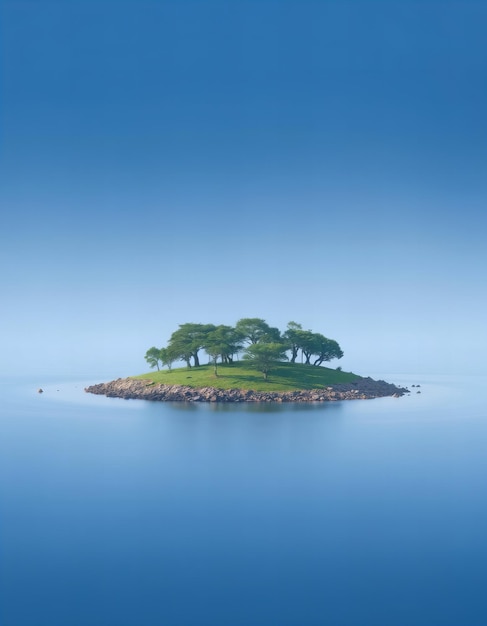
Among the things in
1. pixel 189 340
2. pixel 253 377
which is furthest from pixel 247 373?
pixel 189 340

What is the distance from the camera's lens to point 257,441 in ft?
155

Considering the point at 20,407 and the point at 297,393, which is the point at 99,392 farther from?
the point at 297,393

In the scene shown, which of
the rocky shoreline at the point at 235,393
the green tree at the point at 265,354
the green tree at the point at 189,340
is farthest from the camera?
the green tree at the point at 189,340

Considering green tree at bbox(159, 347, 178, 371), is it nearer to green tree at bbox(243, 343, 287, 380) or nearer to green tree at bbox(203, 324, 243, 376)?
green tree at bbox(203, 324, 243, 376)

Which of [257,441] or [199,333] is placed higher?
[199,333]

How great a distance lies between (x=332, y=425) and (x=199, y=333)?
5010cm

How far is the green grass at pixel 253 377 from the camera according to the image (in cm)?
8456

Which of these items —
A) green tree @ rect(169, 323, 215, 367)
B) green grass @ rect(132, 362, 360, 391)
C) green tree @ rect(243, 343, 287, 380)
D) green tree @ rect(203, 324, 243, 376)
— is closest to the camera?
green grass @ rect(132, 362, 360, 391)

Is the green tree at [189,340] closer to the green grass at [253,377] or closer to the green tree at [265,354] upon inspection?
the green grass at [253,377]

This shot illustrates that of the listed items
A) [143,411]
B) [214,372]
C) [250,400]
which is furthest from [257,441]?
[214,372]

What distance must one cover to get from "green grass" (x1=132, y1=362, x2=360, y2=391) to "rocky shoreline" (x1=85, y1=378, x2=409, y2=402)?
197cm

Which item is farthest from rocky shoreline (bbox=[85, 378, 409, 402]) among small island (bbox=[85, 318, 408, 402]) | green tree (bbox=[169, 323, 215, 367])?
green tree (bbox=[169, 323, 215, 367])

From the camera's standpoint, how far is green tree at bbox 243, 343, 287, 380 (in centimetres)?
8750

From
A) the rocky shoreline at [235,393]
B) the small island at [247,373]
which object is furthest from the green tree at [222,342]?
the rocky shoreline at [235,393]
